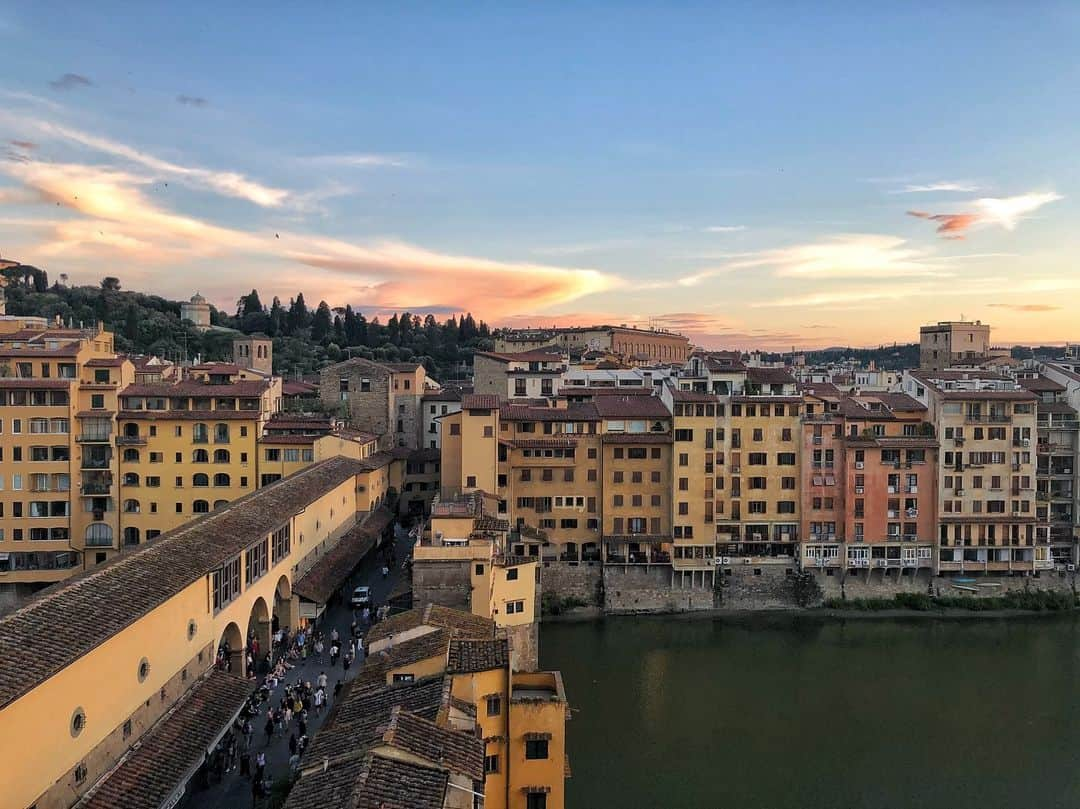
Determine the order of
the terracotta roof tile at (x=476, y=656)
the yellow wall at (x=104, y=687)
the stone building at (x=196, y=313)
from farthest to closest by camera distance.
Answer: the stone building at (x=196, y=313), the terracotta roof tile at (x=476, y=656), the yellow wall at (x=104, y=687)

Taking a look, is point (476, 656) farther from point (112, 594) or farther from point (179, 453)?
point (179, 453)

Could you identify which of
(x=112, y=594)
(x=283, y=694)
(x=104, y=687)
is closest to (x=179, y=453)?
(x=283, y=694)

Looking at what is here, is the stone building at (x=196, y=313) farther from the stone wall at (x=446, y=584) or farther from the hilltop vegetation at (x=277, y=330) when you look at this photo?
the stone wall at (x=446, y=584)

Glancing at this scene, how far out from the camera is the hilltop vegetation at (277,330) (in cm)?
7638

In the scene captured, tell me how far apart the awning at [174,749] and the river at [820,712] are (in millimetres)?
7948

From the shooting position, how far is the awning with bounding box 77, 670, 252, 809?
43.5ft

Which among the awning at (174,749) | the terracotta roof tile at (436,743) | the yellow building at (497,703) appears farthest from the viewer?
the yellow building at (497,703)

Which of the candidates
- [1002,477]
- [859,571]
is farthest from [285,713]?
[1002,477]

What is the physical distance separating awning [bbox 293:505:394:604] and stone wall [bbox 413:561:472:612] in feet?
12.7

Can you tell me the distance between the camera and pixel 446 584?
22.2 meters

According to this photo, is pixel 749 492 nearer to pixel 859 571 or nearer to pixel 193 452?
pixel 859 571

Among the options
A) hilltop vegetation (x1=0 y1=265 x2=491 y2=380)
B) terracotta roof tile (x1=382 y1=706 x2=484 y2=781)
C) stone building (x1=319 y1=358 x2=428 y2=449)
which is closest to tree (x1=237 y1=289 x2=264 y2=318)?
hilltop vegetation (x1=0 y1=265 x2=491 y2=380)

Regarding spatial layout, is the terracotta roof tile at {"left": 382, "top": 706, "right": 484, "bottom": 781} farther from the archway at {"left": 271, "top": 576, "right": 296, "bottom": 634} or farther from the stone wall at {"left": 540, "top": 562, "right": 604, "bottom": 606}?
the stone wall at {"left": 540, "top": 562, "right": 604, "bottom": 606}

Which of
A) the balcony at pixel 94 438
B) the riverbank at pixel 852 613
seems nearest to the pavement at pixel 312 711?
the riverbank at pixel 852 613
